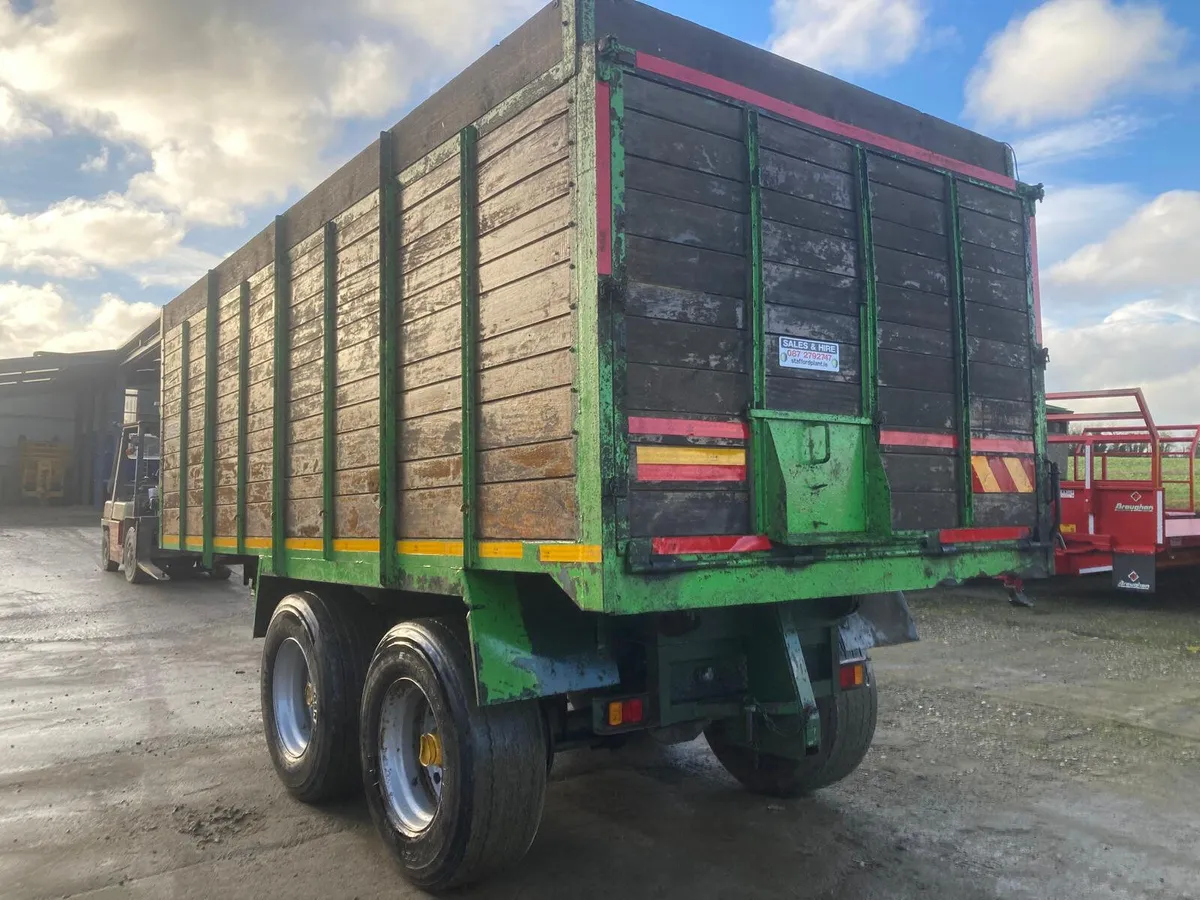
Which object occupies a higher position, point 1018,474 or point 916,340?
point 916,340

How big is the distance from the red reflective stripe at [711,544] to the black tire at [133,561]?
1510 cm

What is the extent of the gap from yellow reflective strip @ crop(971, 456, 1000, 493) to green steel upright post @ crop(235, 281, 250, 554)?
14.4 feet

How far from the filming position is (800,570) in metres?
3.42

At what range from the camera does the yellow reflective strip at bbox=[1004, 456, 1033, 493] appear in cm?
427

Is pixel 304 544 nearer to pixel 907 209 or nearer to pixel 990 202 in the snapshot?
pixel 907 209

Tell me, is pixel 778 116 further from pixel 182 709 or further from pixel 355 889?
pixel 182 709

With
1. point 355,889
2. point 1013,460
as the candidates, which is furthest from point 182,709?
point 1013,460

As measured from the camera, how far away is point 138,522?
1572 centimetres

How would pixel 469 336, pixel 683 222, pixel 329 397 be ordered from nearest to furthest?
pixel 683 222
pixel 469 336
pixel 329 397

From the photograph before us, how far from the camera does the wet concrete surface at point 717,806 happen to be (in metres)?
3.72

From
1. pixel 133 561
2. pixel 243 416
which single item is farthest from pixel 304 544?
pixel 133 561

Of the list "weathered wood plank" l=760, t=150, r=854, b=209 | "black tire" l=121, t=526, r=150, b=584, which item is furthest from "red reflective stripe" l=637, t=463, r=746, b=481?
"black tire" l=121, t=526, r=150, b=584

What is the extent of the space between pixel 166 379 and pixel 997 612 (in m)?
9.31

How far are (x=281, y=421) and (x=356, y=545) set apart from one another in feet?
4.16
